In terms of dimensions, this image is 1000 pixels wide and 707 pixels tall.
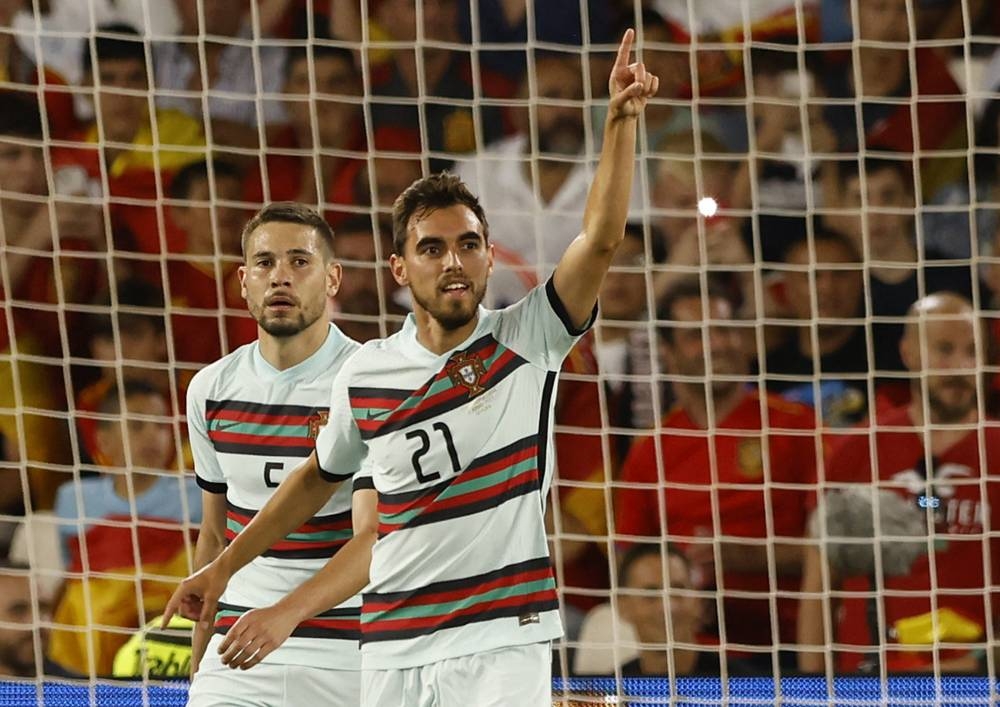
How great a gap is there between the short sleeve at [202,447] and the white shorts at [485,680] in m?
0.88

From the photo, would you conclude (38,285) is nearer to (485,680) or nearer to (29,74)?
(29,74)

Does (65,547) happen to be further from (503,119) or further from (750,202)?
(750,202)

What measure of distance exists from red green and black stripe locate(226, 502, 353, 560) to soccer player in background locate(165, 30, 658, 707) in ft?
1.04

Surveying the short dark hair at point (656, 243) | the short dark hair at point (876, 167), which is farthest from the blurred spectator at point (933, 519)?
the short dark hair at point (656, 243)

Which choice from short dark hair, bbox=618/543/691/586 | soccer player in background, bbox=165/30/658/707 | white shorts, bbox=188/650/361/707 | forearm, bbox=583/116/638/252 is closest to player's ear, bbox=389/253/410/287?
soccer player in background, bbox=165/30/658/707

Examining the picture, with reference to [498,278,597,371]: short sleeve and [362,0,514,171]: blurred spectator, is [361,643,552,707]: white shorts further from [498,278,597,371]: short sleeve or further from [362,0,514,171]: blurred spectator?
[362,0,514,171]: blurred spectator

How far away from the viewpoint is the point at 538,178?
4.63m

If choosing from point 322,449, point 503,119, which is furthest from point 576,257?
point 503,119

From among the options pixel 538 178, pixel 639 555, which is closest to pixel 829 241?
pixel 538 178

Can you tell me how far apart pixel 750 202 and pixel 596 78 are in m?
0.63

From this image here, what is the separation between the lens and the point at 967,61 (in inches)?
171

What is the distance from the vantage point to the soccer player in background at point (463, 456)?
2.50 meters

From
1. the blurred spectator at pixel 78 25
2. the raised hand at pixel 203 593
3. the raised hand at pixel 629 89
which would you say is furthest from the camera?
the blurred spectator at pixel 78 25

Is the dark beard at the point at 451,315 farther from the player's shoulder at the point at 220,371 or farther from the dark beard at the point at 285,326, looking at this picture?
the player's shoulder at the point at 220,371
